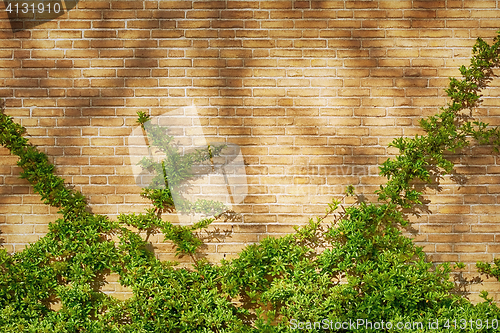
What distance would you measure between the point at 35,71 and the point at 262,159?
1923mm

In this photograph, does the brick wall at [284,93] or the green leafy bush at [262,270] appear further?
the brick wall at [284,93]

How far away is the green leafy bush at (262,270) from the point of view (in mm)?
2570

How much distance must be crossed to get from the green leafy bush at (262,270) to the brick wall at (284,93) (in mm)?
133

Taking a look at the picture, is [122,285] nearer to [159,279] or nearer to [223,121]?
[159,279]

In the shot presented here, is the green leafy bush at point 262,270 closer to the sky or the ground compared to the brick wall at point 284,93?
closer to the ground

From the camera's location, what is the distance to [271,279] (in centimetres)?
272

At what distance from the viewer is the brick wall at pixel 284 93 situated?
271cm

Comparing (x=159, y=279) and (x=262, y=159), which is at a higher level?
(x=262, y=159)

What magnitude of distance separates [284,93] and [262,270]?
54.0 inches

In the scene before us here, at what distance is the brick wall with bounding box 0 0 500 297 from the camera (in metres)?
2.71

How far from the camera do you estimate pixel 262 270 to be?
2.63 meters

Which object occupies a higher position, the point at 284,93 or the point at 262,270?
the point at 284,93

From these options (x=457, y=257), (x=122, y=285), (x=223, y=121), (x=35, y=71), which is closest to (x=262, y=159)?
(x=223, y=121)

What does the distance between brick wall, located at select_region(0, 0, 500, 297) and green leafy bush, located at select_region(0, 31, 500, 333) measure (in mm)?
133
